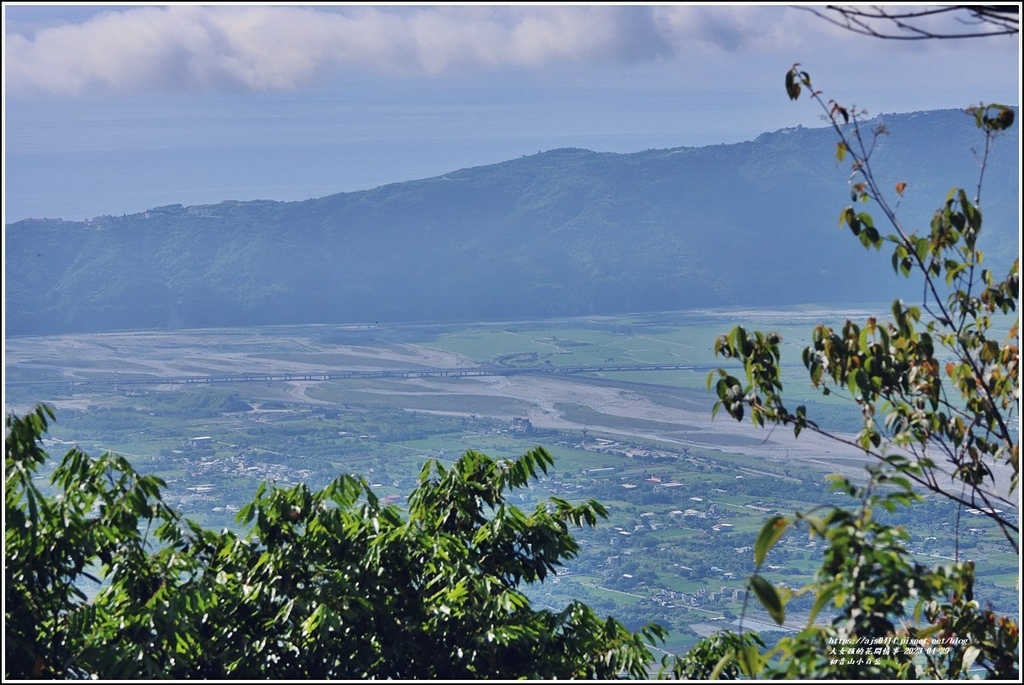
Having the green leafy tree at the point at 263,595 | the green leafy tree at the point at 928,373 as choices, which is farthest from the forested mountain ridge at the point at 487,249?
the green leafy tree at the point at 263,595

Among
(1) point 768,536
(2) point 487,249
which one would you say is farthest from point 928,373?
(2) point 487,249

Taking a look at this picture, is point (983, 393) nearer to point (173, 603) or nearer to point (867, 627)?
point (867, 627)

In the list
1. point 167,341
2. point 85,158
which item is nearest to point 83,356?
point 167,341

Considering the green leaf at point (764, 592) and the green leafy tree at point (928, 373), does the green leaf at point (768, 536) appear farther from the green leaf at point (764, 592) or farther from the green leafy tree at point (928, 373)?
the green leafy tree at point (928, 373)

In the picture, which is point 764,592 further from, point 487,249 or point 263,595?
point 487,249

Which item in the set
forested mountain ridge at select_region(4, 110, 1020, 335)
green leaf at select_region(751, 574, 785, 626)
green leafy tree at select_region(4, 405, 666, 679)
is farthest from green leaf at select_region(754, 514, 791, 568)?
forested mountain ridge at select_region(4, 110, 1020, 335)

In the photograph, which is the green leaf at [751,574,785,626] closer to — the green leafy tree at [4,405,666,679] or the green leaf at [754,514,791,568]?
the green leaf at [754,514,791,568]
